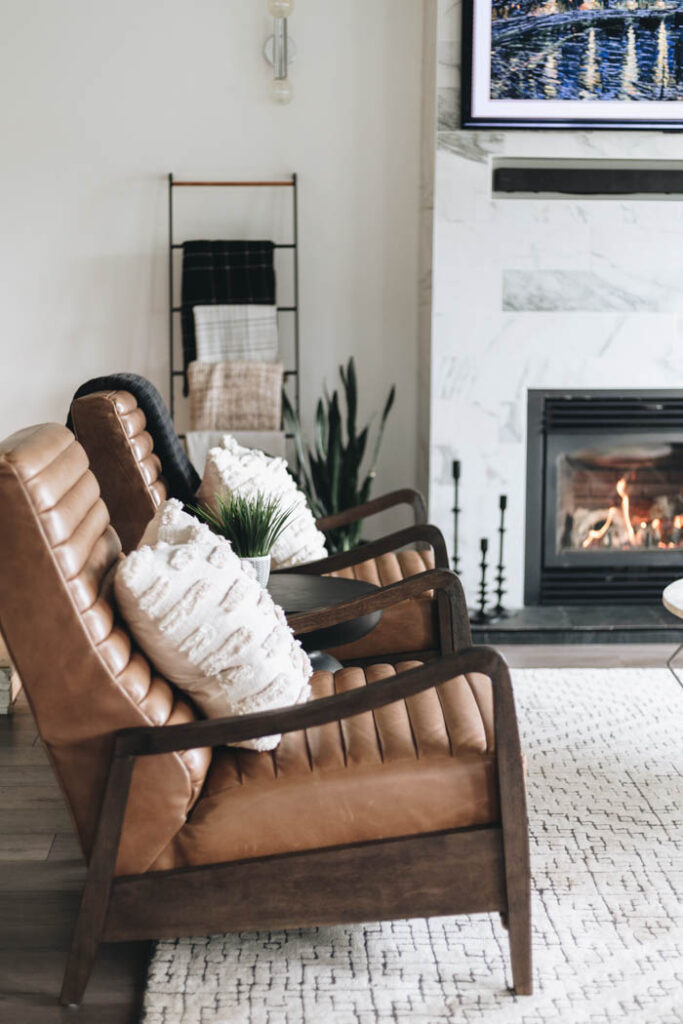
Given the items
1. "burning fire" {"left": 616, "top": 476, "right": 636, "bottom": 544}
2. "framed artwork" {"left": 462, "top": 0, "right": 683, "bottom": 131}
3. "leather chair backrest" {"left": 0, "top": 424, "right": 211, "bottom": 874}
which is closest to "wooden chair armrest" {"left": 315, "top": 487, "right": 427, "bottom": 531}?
"burning fire" {"left": 616, "top": 476, "right": 636, "bottom": 544}

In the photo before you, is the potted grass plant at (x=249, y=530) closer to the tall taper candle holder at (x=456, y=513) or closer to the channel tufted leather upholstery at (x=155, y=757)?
the channel tufted leather upholstery at (x=155, y=757)

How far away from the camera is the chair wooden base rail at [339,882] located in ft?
6.09

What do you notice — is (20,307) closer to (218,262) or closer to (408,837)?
(218,262)

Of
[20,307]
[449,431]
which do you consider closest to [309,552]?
[449,431]

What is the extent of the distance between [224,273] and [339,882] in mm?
3092

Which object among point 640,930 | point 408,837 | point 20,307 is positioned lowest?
point 640,930

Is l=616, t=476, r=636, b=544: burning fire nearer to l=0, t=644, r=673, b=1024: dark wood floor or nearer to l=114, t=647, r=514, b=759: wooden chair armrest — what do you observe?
l=0, t=644, r=673, b=1024: dark wood floor

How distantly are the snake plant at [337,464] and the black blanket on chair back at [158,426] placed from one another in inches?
44.5

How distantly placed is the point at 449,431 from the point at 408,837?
2.54 meters

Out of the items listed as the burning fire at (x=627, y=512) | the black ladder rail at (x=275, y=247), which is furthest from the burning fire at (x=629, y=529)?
the black ladder rail at (x=275, y=247)

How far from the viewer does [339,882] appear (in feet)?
6.22

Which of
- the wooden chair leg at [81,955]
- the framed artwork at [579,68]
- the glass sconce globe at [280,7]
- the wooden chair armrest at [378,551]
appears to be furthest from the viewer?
the glass sconce globe at [280,7]

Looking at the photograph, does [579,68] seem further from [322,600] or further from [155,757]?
[155,757]

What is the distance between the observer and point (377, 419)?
473cm
